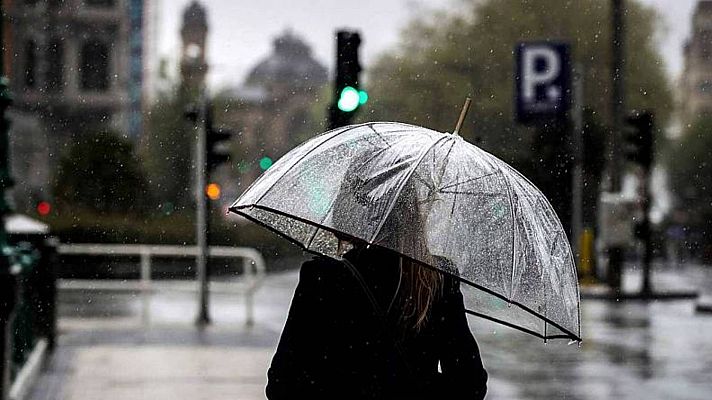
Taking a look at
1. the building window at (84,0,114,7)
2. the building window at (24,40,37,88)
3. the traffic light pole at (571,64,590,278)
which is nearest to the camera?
the traffic light pole at (571,64,590,278)

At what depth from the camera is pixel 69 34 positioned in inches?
2586

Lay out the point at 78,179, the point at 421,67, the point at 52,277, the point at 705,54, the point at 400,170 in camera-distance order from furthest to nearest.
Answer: the point at 705,54
the point at 421,67
the point at 78,179
the point at 52,277
the point at 400,170

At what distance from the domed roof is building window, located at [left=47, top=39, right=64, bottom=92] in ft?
186

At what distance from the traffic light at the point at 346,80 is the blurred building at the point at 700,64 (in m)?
95.1

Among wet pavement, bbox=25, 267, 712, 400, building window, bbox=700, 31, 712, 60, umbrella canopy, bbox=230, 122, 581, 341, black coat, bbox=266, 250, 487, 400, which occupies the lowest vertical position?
wet pavement, bbox=25, 267, 712, 400

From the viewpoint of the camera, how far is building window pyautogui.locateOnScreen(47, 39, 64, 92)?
64.9 metres

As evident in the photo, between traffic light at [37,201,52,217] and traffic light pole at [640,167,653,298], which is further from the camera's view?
traffic light at [37,201,52,217]

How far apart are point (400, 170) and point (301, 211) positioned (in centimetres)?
29

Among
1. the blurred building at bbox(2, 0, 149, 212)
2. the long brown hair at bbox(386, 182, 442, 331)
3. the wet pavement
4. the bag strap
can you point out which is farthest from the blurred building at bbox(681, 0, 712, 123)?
the bag strap

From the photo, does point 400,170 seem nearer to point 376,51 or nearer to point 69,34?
point 376,51

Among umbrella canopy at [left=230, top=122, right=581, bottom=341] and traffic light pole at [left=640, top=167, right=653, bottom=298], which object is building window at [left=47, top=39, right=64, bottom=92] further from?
umbrella canopy at [left=230, top=122, right=581, bottom=341]

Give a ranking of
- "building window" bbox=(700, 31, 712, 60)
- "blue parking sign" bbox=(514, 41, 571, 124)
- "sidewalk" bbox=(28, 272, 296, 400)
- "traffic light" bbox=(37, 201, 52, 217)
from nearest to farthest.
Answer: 1. "sidewalk" bbox=(28, 272, 296, 400)
2. "blue parking sign" bbox=(514, 41, 571, 124)
3. "traffic light" bbox=(37, 201, 52, 217)
4. "building window" bbox=(700, 31, 712, 60)

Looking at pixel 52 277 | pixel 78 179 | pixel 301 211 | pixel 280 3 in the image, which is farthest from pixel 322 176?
pixel 280 3

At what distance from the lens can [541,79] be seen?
88.2ft
